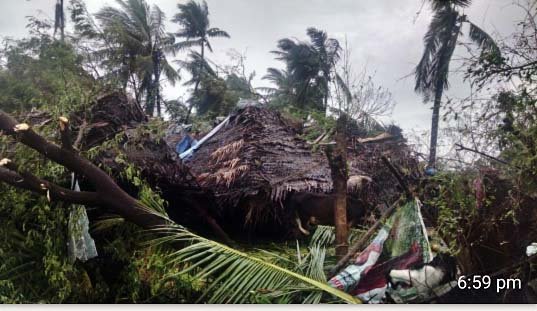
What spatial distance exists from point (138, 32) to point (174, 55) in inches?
10.5

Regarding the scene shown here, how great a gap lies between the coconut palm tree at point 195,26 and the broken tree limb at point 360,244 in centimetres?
146

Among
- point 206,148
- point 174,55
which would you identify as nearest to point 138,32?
point 174,55

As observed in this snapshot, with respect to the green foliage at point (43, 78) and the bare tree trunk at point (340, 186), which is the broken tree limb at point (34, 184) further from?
the bare tree trunk at point (340, 186)

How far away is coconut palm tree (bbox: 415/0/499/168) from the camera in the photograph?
2750mm

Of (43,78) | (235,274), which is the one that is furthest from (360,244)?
(43,78)

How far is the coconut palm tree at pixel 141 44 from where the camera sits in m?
2.88

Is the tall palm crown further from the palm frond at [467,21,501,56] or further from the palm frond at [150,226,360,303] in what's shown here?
the palm frond at [150,226,360,303]

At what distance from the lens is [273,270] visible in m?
2.44

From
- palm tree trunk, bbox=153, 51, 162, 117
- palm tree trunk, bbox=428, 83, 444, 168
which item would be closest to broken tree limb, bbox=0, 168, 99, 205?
palm tree trunk, bbox=153, 51, 162, 117

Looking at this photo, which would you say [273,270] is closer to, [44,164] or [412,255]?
[412,255]

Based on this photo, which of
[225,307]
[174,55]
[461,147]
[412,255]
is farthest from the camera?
[174,55]

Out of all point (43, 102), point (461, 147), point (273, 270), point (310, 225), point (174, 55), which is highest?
point (174, 55)

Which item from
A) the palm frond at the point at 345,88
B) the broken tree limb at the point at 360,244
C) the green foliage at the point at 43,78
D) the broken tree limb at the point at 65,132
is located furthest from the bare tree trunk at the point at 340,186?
the green foliage at the point at 43,78

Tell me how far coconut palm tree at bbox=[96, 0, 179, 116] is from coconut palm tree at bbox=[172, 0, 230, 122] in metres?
0.10
